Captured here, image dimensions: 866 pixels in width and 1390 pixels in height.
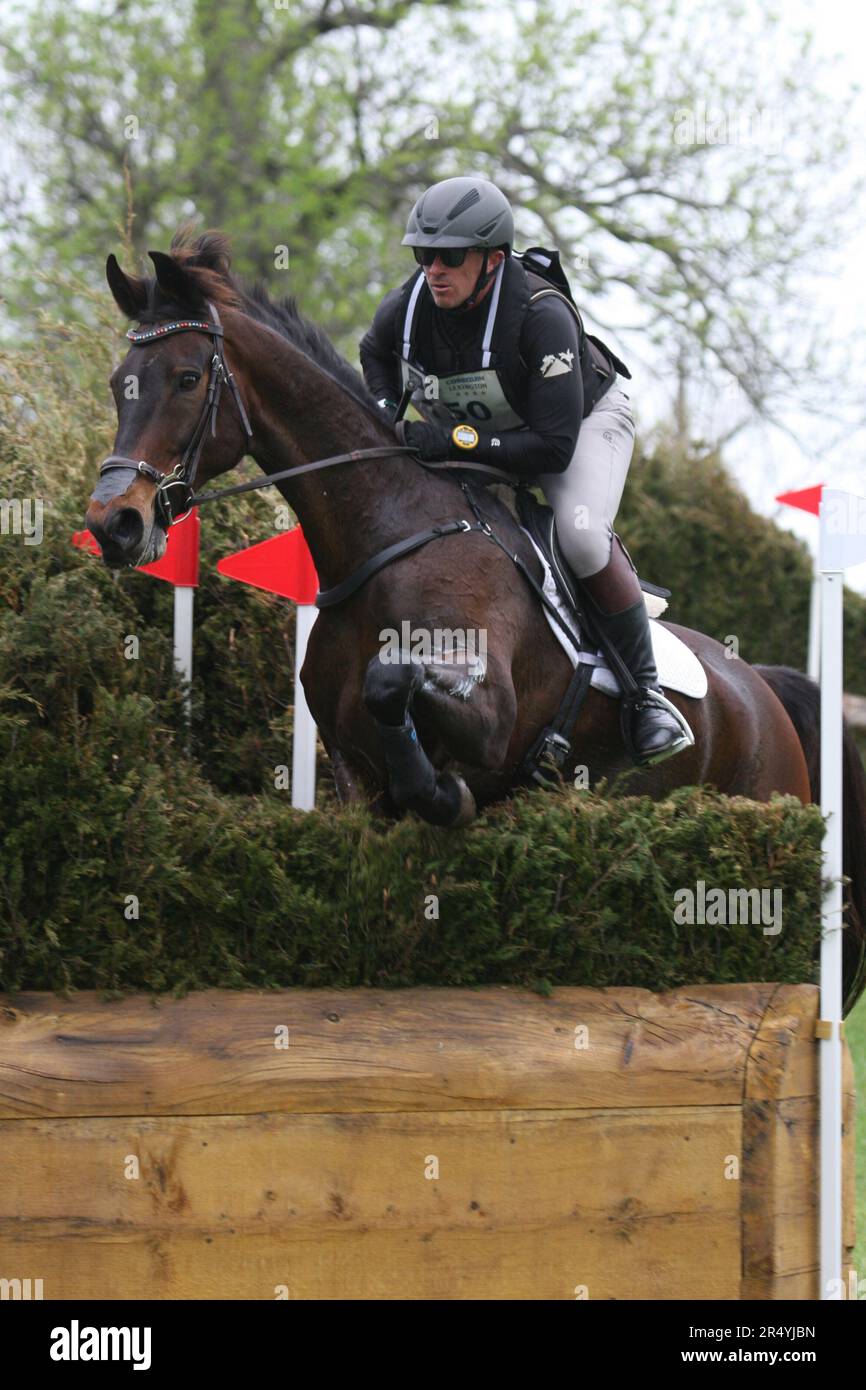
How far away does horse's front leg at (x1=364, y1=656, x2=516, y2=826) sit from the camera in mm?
3406

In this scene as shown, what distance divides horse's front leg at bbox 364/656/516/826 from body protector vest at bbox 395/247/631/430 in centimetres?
92

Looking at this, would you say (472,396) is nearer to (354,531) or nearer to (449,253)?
(449,253)

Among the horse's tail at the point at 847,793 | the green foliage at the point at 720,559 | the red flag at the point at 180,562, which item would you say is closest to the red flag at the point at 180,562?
the red flag at the point at 180,562

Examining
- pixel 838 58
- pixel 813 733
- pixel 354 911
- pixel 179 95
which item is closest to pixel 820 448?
pixel 838 58

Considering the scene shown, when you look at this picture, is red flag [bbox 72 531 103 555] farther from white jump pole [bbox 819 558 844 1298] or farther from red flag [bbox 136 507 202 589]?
white jump pole [bbox 819 558 844 1298]

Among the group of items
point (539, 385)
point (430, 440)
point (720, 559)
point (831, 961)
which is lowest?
point (831, 961)

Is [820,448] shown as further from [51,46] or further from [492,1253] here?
[492,1253]

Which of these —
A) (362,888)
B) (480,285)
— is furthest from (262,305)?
(362,888)

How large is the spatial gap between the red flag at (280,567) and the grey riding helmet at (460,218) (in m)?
1.05

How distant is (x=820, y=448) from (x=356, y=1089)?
14.7 m

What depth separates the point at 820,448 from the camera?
54.6ft

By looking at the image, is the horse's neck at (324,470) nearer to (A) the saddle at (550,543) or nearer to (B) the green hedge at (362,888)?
(A) the saddle at (550,543)

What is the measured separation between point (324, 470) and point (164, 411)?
52 cm

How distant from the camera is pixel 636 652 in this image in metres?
4.23
